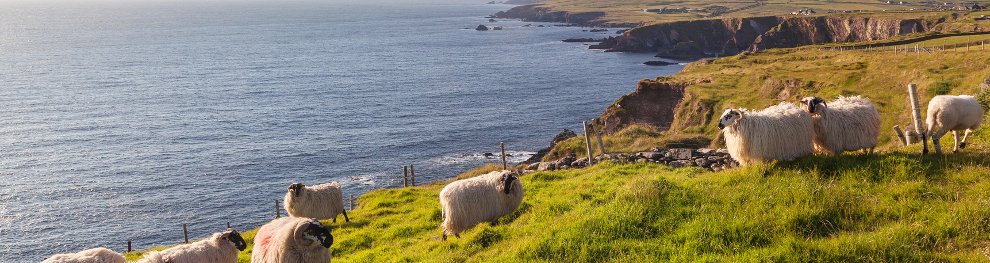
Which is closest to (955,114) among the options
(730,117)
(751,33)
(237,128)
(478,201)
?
(730,117)

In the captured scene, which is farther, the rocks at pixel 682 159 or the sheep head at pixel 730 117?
the rocks at pixel 682 159

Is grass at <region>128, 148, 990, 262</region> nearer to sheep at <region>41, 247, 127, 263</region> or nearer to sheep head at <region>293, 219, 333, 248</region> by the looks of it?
sheep head at <region>293, 219, 333, 248</region>

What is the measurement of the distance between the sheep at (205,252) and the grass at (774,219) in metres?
3.41

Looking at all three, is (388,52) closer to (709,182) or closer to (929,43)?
(929,43)

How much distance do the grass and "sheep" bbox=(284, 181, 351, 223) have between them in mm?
11248

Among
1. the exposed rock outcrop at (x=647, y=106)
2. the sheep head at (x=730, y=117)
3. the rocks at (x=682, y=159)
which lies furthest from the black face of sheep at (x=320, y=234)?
the exposed rock outcrop at (x=647, y=106)

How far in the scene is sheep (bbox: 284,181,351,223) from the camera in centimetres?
2805

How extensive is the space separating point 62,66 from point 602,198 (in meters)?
166

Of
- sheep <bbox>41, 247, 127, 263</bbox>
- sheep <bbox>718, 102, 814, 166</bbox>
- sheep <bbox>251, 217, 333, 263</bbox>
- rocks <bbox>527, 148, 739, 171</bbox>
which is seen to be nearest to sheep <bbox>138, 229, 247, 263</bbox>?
sheep <bbox>41, 247, 127, 263</bbox>

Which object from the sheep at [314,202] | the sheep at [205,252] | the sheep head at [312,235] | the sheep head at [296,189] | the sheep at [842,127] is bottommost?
the sheep at [314,202]

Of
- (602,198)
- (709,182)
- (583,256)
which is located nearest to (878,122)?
(709,182)

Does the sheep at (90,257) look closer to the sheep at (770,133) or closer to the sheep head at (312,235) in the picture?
the sheep head at (312,235)

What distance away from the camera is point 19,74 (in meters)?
142

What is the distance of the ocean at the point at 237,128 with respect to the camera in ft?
188
